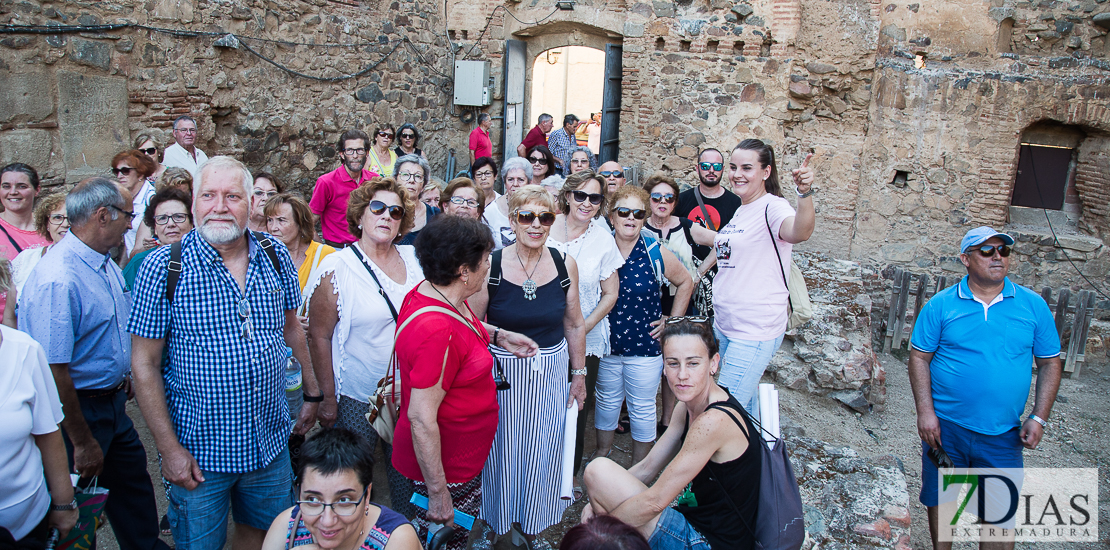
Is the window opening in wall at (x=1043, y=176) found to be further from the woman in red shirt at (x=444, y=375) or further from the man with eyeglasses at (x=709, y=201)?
the woman in red shirt at (x=444, y=375)

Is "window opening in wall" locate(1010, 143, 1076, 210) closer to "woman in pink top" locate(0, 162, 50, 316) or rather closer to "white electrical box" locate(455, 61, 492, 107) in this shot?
"white electrical box" locate(455, 61, 492, 107)

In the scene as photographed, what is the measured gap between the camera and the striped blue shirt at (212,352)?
7.03 ft

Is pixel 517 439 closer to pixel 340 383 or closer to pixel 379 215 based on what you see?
pixel 340 383

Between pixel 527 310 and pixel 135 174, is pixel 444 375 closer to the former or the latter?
pixel 527 310

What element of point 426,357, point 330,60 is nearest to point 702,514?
point 426,357

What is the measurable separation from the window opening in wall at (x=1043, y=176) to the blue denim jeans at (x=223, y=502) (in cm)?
920

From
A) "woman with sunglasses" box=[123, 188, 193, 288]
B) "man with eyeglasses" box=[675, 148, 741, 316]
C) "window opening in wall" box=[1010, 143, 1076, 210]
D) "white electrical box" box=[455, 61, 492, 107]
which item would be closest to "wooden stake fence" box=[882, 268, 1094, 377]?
"window opening in wall" box=[1010, 143, 1076, 210]

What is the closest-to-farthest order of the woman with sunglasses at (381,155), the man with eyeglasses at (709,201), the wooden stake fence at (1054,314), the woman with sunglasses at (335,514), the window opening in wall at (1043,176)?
the woman with sunglasses at (335,514) < the man with eyeglasses at (709,201) < the woman with sunglasses at (381,155) < the wooden stake fence at (1054,314) < the window opening in wall at (1043,176)

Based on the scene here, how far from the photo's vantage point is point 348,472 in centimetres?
198

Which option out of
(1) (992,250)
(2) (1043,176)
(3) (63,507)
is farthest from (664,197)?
(2) (1043,176)

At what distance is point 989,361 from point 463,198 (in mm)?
2928

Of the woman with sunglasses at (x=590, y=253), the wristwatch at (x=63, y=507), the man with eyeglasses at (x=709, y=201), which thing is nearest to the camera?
the wristwatch at (x=63, y=507)

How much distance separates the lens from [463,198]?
409cm

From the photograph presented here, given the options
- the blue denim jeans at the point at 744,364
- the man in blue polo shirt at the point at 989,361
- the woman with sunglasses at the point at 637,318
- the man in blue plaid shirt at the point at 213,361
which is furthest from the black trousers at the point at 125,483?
the man in blue polo shirt at the point at 989,361
